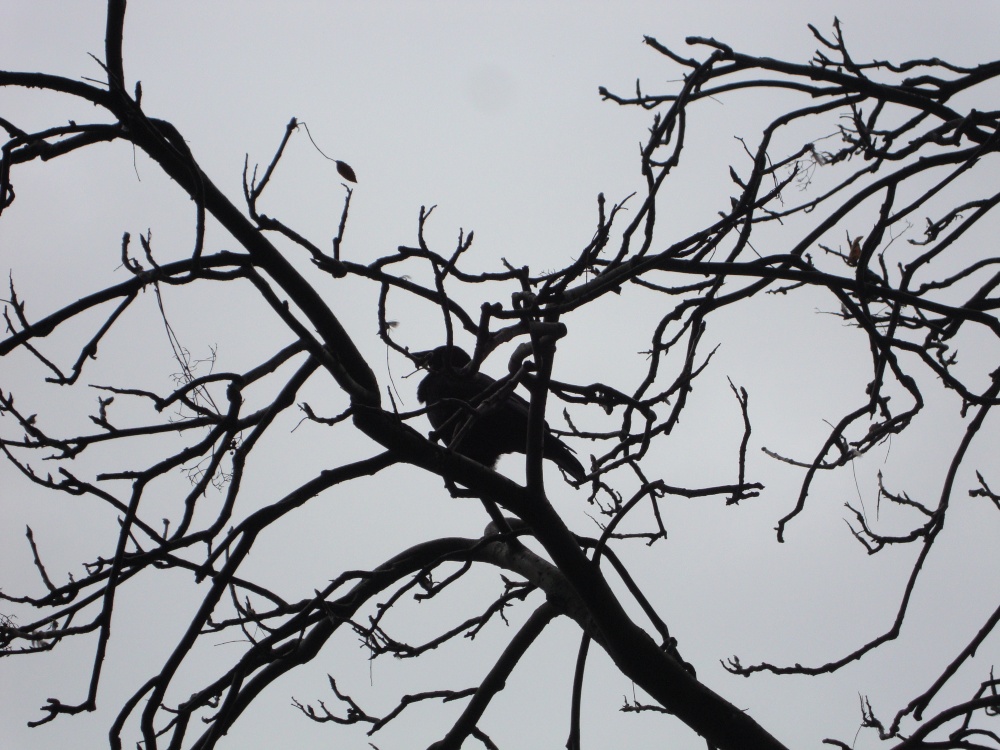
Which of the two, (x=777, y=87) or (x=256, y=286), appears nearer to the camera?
(x=256, y=286)

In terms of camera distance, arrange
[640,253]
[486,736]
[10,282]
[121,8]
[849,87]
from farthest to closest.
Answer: [486,736] < [849,87] < [10,282] < [640,253] < [121,8]

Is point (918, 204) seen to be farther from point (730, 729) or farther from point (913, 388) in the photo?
point (730, 729)

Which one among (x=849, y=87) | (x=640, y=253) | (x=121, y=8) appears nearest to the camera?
(x=121, y=8)

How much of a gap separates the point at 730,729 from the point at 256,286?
7.06 feet

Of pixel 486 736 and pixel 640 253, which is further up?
pixel 640 253

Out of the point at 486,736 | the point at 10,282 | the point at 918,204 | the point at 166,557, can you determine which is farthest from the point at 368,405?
the point at 918,204

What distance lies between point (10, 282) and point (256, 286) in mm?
1066

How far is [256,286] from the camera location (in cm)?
206

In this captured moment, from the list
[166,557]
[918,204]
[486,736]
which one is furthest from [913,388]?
[166,557]

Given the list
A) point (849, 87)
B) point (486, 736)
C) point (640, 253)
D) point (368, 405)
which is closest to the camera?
point (368, 405)

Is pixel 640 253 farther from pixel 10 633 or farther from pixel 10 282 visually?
pixel 10 633

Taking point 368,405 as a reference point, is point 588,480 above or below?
below

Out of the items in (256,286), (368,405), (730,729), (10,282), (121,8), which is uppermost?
(10,282)

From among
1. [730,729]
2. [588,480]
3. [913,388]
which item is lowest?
[730,729]
